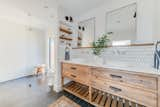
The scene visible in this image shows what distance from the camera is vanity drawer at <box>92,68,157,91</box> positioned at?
3.26 feet

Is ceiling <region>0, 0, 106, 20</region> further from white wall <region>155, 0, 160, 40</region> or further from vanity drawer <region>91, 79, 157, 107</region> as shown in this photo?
vanity drawer <region>91, 79, 157, 107</region>

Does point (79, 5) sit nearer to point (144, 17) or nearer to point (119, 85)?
point (144, 17)

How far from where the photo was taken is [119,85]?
4.06 ft

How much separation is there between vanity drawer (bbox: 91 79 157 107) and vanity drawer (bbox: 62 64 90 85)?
0.85ft

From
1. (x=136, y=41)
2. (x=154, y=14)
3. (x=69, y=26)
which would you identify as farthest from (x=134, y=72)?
(x=69, y=26)

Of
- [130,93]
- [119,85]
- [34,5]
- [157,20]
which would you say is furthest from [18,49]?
[157,20]

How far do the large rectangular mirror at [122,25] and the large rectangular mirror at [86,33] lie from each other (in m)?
0.45

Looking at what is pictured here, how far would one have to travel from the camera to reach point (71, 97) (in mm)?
2068

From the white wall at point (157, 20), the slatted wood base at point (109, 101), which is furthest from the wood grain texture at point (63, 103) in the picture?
the white wall at point (157, 20)

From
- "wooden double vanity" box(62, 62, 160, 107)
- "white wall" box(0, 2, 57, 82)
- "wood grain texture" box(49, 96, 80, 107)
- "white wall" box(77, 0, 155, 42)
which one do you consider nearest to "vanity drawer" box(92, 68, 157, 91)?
"wooden double vanity" box(62, 62, 160, 107)

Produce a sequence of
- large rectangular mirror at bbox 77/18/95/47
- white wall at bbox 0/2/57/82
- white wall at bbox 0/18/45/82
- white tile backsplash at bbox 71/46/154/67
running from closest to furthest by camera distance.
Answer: white tile backsplash at bbox 71/46/154/67 < large rectangular mirror at bbox 77/18/95/47 < white wall at bbox 0/2/57/82 < white wall at bbox 0/18/45/82

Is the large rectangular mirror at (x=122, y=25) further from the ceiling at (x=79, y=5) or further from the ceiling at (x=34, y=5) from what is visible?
the ceiling at (x=34, y=5)

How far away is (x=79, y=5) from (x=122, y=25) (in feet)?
4.00

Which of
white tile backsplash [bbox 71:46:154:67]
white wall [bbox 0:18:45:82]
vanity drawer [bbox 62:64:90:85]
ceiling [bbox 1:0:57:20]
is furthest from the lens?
white wall [bbox 0:18:45:82]
